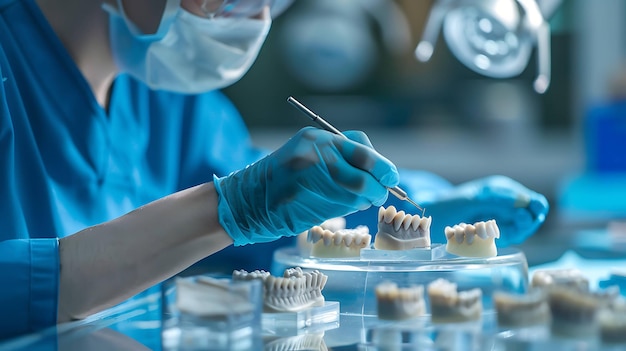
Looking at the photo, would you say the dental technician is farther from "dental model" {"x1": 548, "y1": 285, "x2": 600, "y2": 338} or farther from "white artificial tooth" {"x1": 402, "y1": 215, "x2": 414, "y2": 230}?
"dental model" {"x1": 548, "y1": 285, "x2": 600, "y2": 338}

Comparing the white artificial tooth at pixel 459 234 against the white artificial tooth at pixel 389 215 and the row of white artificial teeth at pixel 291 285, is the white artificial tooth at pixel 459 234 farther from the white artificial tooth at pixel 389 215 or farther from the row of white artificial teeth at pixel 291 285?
the row of white artificial teeth at pixel 291 285

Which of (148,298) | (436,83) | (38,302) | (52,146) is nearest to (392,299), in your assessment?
(38,302)

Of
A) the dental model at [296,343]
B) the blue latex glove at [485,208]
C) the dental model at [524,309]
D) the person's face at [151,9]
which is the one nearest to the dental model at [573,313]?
the dental model at [524,309]

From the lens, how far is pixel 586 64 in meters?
4.61

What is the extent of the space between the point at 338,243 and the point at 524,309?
37 cm

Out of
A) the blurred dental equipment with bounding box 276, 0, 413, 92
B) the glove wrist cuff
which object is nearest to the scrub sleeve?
the glove wrist cuff

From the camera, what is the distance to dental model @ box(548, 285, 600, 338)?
3.11ft

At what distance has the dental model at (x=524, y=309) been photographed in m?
1.00

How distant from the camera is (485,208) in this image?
1775 millimetres

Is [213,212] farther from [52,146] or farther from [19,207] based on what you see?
[52,146]

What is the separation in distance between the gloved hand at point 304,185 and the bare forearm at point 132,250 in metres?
0.04

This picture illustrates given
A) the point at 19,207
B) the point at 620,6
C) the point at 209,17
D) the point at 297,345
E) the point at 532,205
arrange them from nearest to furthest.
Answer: the point at 297,345
the point at 19,207
the point at 209,17
the point at 532,205
the point at 620,6

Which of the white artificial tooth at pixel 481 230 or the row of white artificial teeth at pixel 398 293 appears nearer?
the row of white artificial teeth at pixel 398 293

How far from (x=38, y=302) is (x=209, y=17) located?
0.65 m
